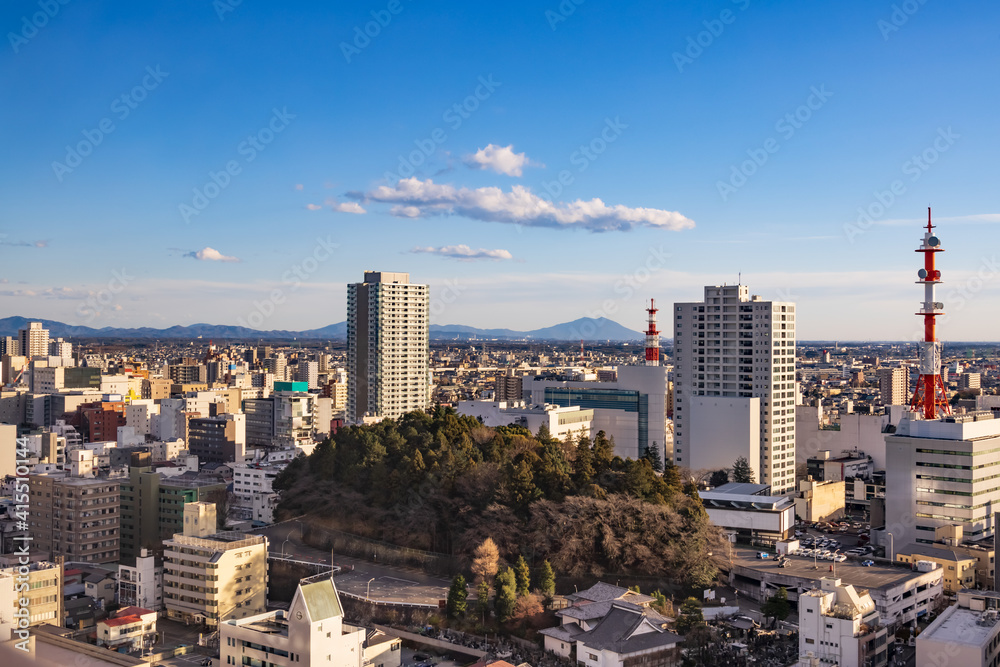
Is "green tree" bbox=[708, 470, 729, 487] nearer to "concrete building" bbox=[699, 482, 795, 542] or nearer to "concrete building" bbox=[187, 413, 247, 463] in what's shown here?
"concrete building" bbox=[699, 482, 795, 542]

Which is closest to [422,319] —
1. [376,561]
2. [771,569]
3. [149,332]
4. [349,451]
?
[349,451]

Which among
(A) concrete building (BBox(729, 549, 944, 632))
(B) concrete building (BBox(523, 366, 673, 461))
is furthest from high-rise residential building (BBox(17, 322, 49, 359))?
(A) concrete building (BBox(729, 549, 944, 632))

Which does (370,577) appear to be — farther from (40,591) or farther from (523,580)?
(40,591)

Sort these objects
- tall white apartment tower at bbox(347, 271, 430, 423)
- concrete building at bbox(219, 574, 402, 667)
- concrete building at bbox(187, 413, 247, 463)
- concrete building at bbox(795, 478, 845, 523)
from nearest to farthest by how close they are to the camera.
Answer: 1. concrete building at bbox(219, 574, 402, 667)
2. concrete building at bbox(795, 478, 845, 523)
3. concrete building at bbox(187, 413, 247, 463)
4. tall white apartment tower at bbox(347, 271, 430, 423)

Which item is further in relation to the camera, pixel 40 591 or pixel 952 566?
pixel 952 566

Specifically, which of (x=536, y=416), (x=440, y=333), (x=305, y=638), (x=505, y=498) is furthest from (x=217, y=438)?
(x=440, y=333)

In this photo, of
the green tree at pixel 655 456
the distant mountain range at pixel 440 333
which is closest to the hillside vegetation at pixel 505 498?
the green tree at pixel 655 456

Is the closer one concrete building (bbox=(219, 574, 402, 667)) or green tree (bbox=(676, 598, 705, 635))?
concrete building (bbox=(219, 574, 402, 667))

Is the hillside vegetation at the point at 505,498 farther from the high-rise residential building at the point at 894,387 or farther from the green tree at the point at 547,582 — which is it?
the high-rise residential building at the point at 894,387
